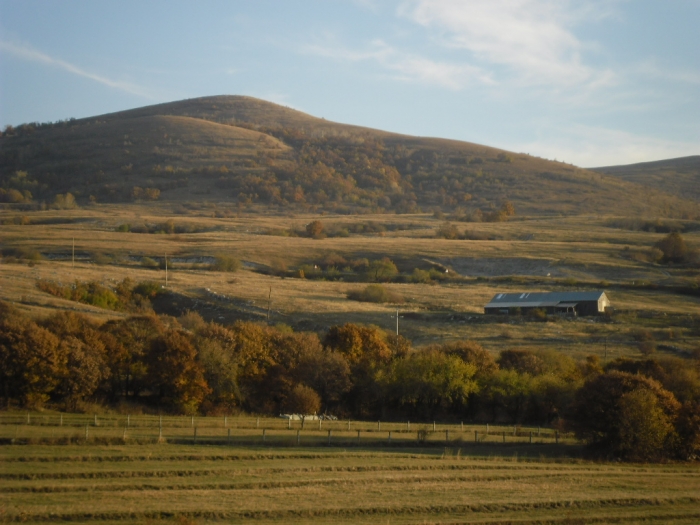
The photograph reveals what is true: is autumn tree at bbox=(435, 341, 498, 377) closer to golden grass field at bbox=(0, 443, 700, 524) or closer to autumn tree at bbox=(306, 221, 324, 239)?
golden grass field at bbox=(0, 443, 700, 524)

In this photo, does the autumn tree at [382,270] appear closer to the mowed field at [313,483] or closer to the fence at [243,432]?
the fence at [243,432]

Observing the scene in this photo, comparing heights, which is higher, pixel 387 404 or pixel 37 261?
pixel 37 261

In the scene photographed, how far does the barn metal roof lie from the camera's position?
67.7 m

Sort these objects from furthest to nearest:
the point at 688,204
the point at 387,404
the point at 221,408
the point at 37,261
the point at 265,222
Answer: the point at 688,204 < the point at 265,222 < the point at 37,261 < the point at 387,404 < the point at 221,408

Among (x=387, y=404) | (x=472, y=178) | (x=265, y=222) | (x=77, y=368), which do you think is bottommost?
(x=387, y=404)

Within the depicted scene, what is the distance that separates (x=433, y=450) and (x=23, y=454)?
13694 mm

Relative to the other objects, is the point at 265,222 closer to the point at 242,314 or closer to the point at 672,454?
the point at 242,314

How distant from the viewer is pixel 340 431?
31047 mm

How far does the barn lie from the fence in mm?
32133

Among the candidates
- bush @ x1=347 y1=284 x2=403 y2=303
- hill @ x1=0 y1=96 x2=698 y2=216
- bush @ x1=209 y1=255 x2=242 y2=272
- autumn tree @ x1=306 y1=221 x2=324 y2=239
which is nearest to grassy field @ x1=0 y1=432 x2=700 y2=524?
bush @ x1=347 y1=284 x2=403 y2=303

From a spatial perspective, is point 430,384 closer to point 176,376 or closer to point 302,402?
point 302,402

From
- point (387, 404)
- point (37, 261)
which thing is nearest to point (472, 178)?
point (37, 261)

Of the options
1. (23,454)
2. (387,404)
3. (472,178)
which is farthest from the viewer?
(472,178)

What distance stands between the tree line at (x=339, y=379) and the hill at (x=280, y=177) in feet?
336
